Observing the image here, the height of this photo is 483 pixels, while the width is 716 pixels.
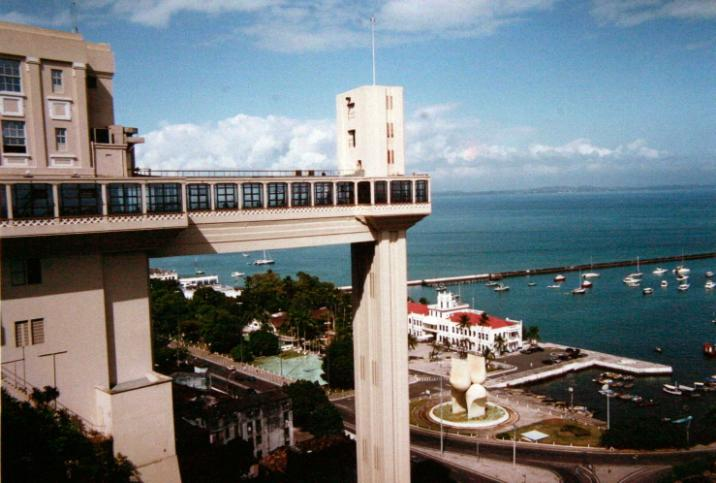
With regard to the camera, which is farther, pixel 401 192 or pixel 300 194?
pixel 401 192

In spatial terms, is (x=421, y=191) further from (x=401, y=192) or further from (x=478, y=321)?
(x=478, y=321)

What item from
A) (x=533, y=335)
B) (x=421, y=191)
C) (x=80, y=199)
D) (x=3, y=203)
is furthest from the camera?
(x=533, y=335)

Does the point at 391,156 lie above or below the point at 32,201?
above

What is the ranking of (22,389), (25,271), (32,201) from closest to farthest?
1. (32,201)
2. (22,389)
3. (25,271)

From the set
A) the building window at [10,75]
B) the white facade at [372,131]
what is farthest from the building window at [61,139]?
the white facade at [372,131]

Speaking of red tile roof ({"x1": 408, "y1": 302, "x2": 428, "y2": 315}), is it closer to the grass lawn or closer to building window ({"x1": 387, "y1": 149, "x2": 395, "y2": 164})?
the grass lawn

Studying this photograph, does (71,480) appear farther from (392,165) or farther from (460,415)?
(460,415)

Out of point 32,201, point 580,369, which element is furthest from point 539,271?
point 32,201

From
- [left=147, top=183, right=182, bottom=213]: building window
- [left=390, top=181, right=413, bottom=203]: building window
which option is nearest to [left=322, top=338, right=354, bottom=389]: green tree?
[left=390, top=181, right=413, bottom=203]: building window
